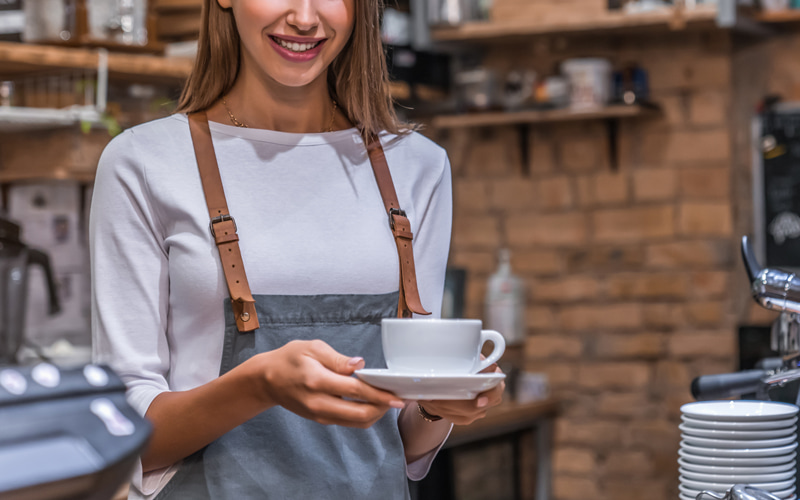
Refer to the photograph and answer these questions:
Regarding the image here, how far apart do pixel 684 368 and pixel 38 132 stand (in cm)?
223

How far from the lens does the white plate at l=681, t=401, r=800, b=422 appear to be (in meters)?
1.10

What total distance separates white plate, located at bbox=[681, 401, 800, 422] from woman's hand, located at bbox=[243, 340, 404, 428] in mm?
449

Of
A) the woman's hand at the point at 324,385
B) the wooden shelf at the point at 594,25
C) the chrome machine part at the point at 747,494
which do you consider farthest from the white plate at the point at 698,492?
the wooden shelf at the point at 594,25

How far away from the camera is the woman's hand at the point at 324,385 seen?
84cm

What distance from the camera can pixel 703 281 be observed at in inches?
129

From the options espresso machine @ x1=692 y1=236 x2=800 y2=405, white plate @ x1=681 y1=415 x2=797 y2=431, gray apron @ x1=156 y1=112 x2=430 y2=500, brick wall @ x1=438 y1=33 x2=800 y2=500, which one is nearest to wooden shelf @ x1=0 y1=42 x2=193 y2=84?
brick wall @ x1=438 y1=33 x2=800 y2=500

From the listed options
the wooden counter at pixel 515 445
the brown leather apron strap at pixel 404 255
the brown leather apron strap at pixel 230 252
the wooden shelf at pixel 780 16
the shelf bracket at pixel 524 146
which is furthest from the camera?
the shelf bracket at pixel 524 146

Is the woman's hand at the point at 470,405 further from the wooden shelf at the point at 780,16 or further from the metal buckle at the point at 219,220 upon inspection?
the wooden shelf at the point at 780,16

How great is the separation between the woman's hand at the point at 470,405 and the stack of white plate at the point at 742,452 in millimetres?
305

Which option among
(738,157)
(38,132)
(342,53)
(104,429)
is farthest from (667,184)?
(104,429)

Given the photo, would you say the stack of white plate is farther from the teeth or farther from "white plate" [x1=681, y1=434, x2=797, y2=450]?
the teeth

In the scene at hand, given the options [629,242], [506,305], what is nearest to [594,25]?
[629,242]

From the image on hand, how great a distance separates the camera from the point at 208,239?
1060mm

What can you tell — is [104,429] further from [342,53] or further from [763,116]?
[763,116]
